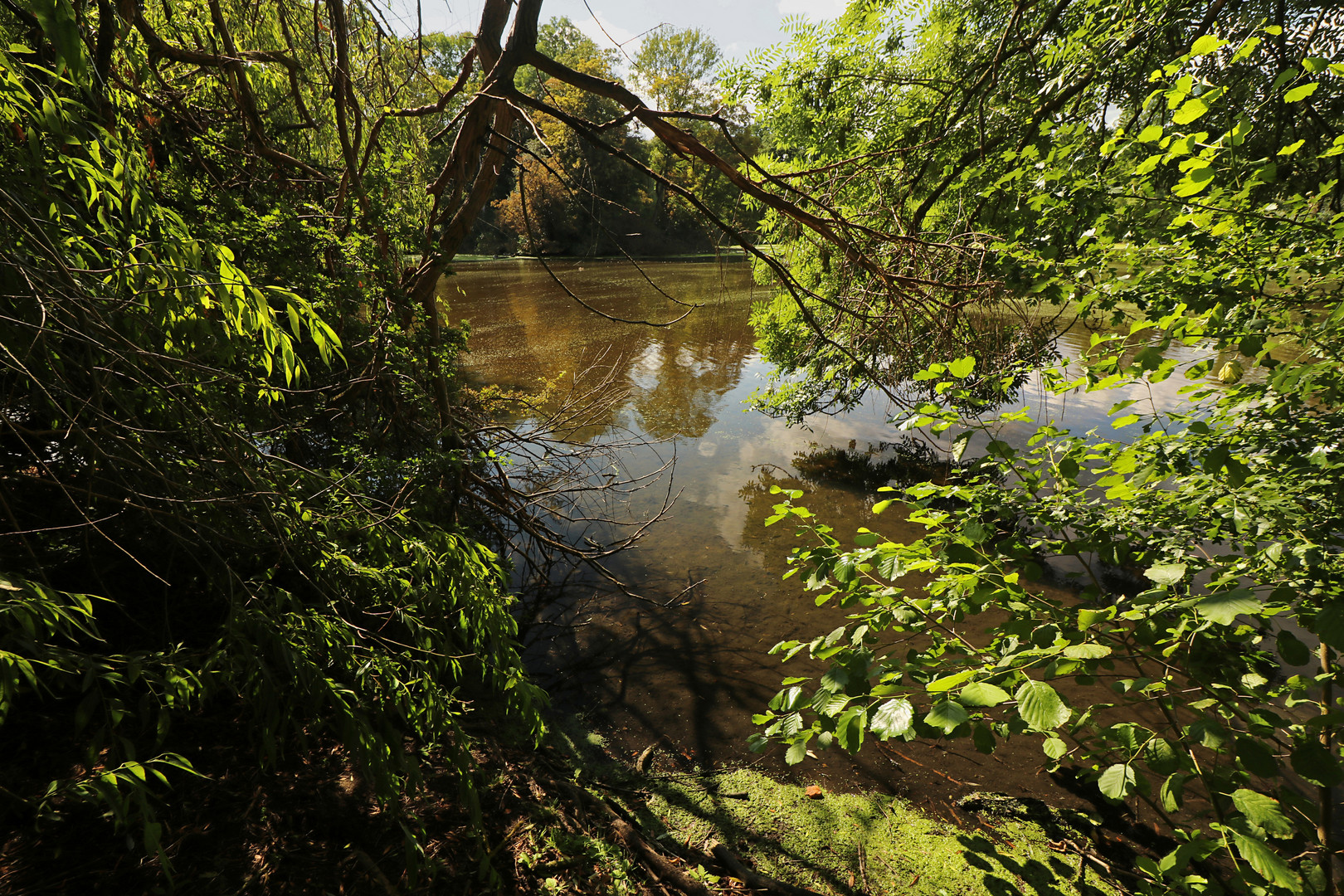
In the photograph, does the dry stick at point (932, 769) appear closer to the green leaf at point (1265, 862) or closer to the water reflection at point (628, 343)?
the green leaf at point (1265, 862)

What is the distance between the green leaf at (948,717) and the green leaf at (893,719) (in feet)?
0.16

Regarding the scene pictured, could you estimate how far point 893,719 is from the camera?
1151mm

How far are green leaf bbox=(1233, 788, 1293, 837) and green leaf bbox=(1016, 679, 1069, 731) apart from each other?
1.50ft

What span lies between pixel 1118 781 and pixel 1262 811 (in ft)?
0.81

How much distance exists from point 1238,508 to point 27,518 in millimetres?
3984

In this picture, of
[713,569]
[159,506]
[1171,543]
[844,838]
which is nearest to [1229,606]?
[1171,543]

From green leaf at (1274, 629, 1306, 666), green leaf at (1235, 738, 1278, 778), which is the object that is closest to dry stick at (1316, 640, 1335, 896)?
green leaf at (1274, 629, 1306, 666)

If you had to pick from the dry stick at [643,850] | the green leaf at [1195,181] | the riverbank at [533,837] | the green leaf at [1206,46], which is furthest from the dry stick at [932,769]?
the green leaf at [1206,46]

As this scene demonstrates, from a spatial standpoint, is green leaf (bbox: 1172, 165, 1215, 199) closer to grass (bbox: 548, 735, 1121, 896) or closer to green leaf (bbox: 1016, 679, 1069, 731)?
green leaf (bbox: 1016, 679, 1069, 731)

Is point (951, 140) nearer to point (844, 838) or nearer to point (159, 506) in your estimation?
point (844, 838)

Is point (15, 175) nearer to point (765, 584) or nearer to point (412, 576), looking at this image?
point (412, 576)

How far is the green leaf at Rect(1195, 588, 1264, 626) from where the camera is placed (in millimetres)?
1018

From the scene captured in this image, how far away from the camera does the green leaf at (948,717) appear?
1072 millimetres

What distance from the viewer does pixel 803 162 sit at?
703 centimetres
